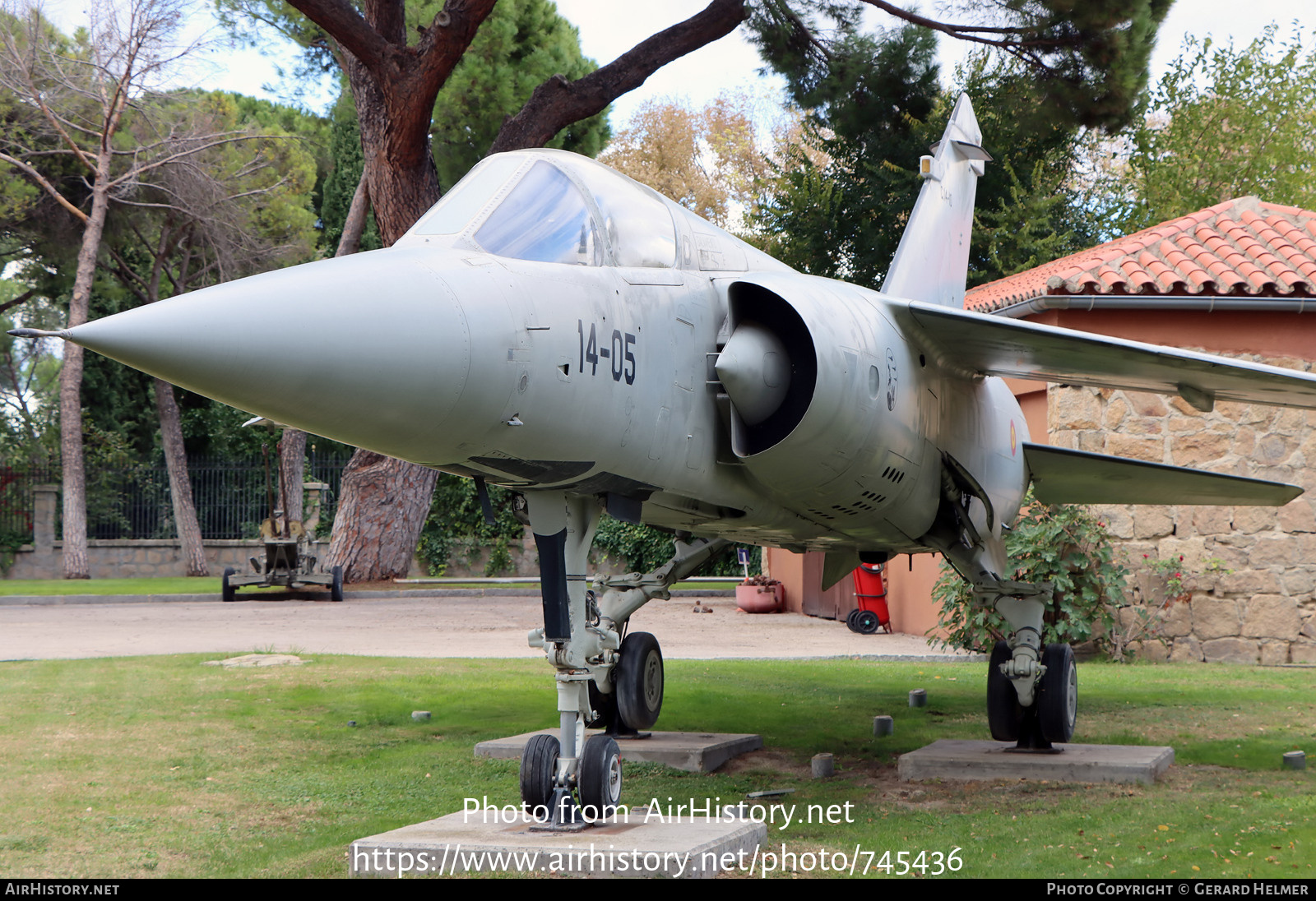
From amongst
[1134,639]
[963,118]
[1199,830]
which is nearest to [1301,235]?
[1134,639]

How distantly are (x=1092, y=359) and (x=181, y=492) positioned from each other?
28.8 metres

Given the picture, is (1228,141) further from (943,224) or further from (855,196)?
(943,224)

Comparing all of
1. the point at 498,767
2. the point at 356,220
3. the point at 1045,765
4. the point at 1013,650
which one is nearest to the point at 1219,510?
the point at 1013,650

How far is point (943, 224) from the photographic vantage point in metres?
9.05

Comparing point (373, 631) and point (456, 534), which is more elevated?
point (456, 534)

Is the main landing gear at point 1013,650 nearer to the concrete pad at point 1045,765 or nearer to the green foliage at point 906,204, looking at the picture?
the concrete pad at point 1045,765

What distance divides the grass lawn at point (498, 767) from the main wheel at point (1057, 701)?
0.74 m

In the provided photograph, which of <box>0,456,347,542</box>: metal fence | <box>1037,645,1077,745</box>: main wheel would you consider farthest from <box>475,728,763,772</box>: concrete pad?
<box>0,456,347,542</box>: metal fence

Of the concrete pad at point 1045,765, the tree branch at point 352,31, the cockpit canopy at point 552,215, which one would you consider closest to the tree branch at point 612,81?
the tree branch at point 352,31

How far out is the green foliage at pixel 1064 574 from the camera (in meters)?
12.5

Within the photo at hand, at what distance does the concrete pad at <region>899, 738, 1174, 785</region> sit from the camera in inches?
272

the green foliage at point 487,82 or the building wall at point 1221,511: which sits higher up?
the green foliage at point 487,82

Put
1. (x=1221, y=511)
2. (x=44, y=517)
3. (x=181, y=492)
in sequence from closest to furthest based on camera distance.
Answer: (x=1221, y=511)
(x=44, y=517)
(x=181, y=492)
